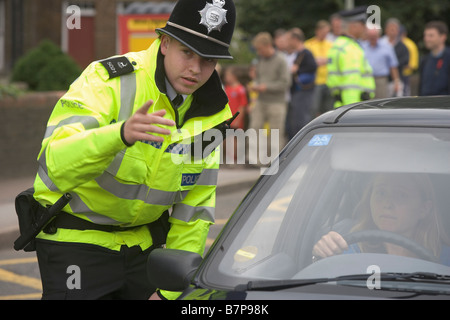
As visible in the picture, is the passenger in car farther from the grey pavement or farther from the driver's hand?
the grey pavement

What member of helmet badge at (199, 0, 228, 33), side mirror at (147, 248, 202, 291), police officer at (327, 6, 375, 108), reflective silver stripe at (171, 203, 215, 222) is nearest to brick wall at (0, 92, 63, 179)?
police officer at (327, 6, 375, 108)

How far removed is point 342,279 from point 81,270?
1.17 meters

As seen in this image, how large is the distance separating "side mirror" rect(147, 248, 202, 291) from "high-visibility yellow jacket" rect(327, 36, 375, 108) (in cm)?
894

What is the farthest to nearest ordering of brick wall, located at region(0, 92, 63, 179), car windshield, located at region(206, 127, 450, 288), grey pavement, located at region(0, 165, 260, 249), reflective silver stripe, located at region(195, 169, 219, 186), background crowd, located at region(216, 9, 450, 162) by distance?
brick wall, located at region(0, 92, 63, 179) → background crowd, located at region(216, 9, 450, 162) → grey pavement, located at region(0, 165, 260, 249) → reflective silver stripe, located at region(195, 169, 219, 186) → car windshield, located at region(206, 127, 450, 288)

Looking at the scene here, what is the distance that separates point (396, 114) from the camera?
327 centimetres

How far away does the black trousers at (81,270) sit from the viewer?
3453 mm

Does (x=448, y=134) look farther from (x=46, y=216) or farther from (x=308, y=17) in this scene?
(x=308, y=17)

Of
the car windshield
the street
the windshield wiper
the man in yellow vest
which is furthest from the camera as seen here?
the man in yellow vest

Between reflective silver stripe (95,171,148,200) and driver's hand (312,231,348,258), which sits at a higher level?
reflective silver stripe (95,171,148,200)

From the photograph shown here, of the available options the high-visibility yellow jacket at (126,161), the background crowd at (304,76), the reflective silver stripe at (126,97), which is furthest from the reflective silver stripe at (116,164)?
the background crowd at (304,76)

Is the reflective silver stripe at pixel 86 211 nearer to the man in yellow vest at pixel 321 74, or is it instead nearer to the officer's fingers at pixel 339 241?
the officer's fingers at pixel 339 241

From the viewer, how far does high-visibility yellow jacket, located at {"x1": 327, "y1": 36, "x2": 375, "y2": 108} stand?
11.8 meters

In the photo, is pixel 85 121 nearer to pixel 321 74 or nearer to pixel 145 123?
pixel 145 123
